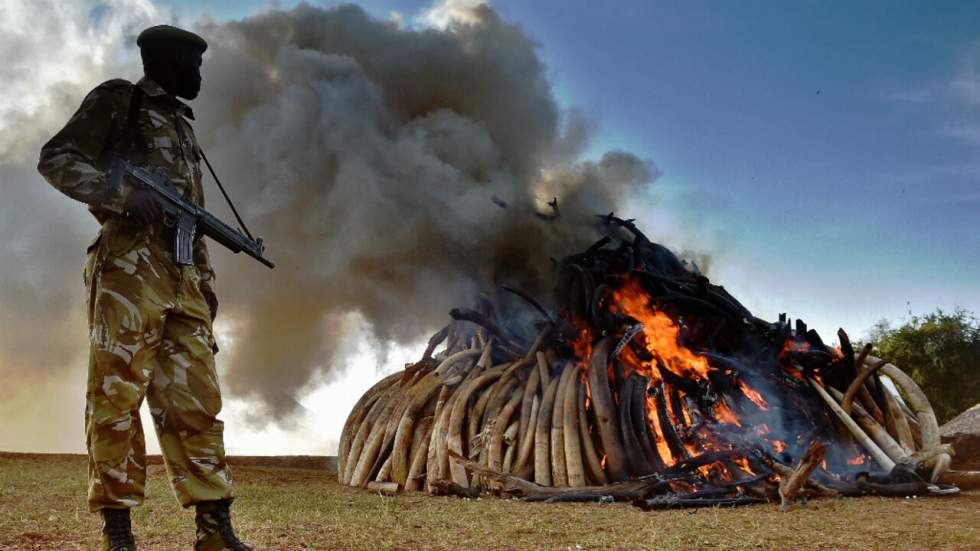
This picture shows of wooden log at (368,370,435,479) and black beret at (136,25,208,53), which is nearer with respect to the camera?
black beret at (136,25,208,53)

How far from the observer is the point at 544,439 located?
23.5 feet

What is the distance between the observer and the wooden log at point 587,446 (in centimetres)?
684

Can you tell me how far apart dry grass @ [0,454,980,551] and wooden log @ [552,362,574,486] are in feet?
2.27

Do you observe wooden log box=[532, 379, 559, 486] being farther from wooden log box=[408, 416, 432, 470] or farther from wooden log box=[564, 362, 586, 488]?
wooden log box=[408, 416, 432, 470]

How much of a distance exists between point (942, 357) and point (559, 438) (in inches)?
850

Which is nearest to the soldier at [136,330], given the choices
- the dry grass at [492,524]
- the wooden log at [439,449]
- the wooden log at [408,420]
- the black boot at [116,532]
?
the black boot at [116,532]

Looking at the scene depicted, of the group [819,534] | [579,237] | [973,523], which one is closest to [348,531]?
[819,534]

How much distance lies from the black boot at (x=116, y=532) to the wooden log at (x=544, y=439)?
13.5 feet

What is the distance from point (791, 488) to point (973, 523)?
1.26 meters

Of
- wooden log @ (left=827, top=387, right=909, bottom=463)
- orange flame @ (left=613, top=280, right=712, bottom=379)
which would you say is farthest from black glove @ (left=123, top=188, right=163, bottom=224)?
wooden log @ (left=827, top=387, right=909, bottom=463)

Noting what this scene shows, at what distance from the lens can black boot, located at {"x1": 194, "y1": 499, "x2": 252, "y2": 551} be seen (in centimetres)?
A: 341

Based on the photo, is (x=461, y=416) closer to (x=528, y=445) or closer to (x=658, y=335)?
(x=528, y=445)

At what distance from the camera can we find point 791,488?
5.97m

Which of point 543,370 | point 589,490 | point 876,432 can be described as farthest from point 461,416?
point 876,432
